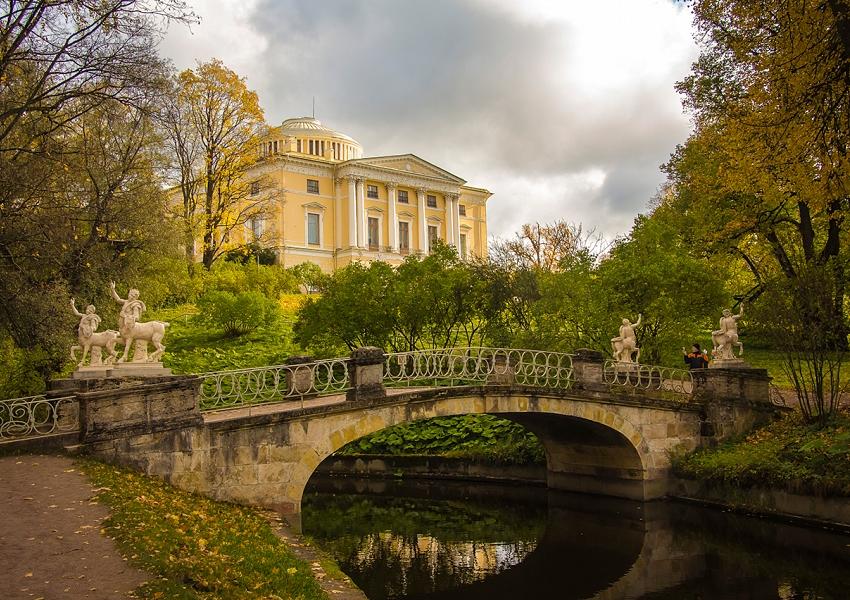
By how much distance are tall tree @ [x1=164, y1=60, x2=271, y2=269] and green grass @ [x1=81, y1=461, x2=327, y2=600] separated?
2355cm

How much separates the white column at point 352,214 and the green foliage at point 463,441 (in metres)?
31.9

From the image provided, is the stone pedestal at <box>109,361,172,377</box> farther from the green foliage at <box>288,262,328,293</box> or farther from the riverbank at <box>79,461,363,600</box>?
the green foliage at <box>288,262,328,293</box>

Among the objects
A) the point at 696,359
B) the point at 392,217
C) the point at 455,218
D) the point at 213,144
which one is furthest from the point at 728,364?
the point at 455,218

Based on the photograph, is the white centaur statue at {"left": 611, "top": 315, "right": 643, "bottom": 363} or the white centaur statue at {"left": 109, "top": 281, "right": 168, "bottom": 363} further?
the white centaur statue at {"left": 611, "top": 315, "right": 643, "bottom": 363}

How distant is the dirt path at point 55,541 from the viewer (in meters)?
6.83

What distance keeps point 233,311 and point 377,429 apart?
16.6m

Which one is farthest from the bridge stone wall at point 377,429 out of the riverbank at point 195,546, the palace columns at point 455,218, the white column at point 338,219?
the palace columns at point 455,218

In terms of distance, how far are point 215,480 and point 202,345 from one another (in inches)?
699

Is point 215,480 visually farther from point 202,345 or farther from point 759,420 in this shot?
point 202,345

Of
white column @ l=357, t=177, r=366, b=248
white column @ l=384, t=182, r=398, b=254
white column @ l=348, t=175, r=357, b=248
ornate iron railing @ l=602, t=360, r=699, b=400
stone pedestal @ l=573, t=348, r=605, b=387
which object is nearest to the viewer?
stone pedestal @ l=573, t=348, r=605, b=387

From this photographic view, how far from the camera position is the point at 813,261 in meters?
18.2

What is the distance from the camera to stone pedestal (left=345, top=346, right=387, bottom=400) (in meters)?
14.3

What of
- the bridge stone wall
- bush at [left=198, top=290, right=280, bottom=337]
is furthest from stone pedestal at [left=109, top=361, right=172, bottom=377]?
bush at [left=198, top=290, right=280, bottom=337]

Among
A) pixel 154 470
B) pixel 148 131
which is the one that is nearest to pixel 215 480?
pixel 154 470
